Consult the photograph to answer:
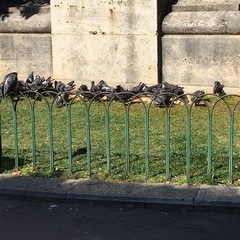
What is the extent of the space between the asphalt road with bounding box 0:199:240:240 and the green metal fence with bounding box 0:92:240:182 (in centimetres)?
84

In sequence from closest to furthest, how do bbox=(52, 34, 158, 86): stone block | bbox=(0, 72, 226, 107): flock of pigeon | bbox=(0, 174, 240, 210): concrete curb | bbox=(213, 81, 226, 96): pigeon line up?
bbox=(0, 174, 240, 210): concrete curb < bbox=(0, 72, 226, 107): flock of pigeon < bbox=(213, 81, 226, 96): pigeon < bbox=(52, 34, 158, 86): stone block

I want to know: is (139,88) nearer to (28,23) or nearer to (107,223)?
(28,23)

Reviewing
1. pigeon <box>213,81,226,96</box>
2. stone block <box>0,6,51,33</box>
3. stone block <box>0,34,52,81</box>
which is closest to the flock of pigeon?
pigeon <box>213,81,226,96</box>

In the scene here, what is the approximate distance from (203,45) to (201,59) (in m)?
0.25

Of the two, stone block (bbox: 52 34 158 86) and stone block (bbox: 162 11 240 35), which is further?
stone block (bbox: 52 34 158 86)

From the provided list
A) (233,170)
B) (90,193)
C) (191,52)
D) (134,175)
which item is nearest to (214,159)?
(233,170)

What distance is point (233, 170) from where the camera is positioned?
743 cm

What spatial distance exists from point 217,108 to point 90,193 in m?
4.72

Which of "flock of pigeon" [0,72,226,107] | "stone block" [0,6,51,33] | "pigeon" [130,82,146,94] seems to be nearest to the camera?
"flock of pigeon" [0,72,226,107]

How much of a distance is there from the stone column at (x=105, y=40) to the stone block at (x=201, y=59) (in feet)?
1.00

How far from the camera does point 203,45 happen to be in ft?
38.9

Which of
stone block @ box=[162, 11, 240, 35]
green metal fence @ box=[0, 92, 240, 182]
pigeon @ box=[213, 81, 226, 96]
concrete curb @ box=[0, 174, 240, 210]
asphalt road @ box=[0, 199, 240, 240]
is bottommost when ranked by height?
asphalt road @ box=[0, 199, 240, 240]

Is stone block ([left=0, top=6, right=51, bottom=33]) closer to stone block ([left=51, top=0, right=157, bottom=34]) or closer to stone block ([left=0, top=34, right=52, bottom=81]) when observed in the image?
stone block ([left=0, top=34, right=52, bottom=81])

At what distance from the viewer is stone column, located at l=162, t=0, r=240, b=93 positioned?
38.4 feet
